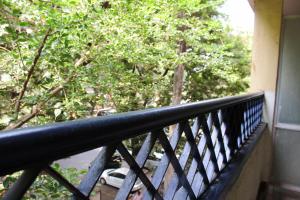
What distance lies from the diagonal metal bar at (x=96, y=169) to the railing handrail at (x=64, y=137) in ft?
0.19

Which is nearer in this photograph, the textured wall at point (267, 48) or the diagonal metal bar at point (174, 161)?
the diagonal metal bar at point (174, 161)

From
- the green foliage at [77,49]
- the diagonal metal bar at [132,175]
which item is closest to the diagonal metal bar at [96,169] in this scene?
the diagonal metal bar at [132,175]

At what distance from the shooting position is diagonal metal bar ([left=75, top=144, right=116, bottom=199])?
0.59 m

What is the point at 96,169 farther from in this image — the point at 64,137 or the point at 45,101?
the point at 45,101

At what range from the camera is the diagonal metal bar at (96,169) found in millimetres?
593

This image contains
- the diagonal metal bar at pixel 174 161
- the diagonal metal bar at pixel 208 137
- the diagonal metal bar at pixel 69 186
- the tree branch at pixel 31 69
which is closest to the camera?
the diagonal metal bar at pixel 69 186


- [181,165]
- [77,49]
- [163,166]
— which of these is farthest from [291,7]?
[163,166]

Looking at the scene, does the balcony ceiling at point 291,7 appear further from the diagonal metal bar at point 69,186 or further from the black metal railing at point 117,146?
the diagonal metal bar at point 69,186

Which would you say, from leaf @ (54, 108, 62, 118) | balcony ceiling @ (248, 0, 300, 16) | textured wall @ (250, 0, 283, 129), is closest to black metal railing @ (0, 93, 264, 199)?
leaf @ (54, 108, 62, 118)

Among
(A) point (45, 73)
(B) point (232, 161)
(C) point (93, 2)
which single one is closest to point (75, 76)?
(A) point (45, 73)

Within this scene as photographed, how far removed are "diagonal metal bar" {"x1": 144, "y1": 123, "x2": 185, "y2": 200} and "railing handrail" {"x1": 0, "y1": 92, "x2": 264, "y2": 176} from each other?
0.81 feet

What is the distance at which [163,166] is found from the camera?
3.06ft

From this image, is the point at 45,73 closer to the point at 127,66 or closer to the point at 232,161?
the point at 127,66

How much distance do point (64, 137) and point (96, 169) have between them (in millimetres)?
212
